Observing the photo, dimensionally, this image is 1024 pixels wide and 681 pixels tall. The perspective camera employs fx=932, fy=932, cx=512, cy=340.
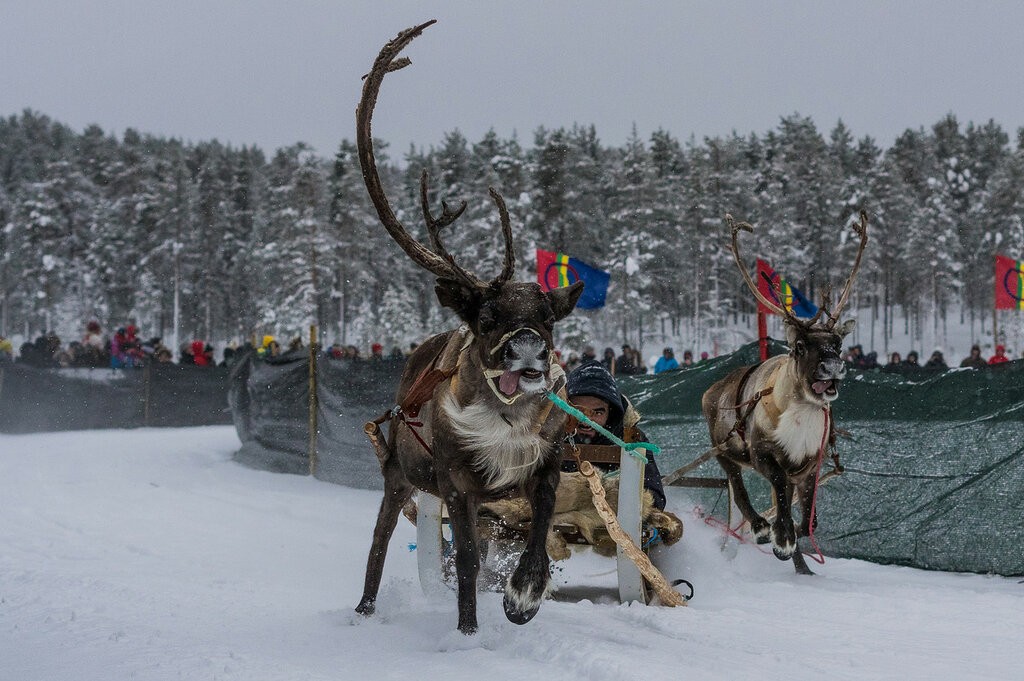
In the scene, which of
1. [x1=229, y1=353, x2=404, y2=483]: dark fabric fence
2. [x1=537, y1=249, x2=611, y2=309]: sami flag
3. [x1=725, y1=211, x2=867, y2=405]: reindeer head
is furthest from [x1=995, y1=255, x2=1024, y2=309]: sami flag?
[x1=725, y1=211, x2=867, y2=405]: reindeer head

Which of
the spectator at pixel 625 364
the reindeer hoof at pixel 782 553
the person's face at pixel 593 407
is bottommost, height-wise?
the reindeer hoof at pixel 782 553

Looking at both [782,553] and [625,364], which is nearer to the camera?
[782,553]

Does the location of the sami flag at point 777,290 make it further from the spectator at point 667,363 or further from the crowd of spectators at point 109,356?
the crowd of spectators at point 109,356

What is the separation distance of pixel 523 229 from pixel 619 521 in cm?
4061

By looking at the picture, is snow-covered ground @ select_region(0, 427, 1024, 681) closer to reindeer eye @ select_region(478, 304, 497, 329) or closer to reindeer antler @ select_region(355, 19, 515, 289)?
reindeer eye @ select_region(478, 304, 497, 329)

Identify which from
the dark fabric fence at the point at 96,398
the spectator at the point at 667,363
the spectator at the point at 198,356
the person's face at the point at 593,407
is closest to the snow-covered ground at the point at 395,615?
the person's face at the point at 593,407

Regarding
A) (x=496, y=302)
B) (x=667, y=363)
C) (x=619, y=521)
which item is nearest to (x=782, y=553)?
(x=619, y=521)

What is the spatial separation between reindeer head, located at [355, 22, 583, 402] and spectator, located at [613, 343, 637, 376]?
1115 cm

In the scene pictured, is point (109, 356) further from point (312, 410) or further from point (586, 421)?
point (586, 421)

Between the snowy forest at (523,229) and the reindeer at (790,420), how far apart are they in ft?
107

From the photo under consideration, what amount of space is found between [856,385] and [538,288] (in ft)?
16.9

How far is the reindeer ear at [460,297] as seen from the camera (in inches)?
172

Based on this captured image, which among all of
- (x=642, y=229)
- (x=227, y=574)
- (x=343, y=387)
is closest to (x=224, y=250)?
(x=642, y=229)

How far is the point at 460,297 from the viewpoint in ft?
14.4
